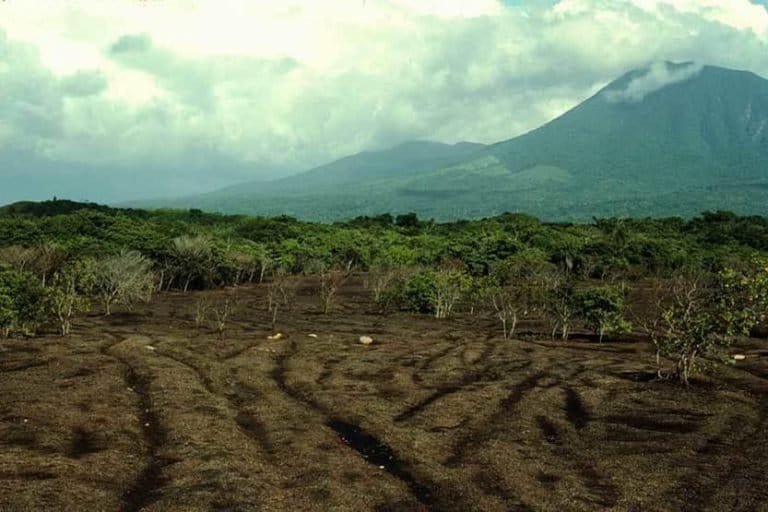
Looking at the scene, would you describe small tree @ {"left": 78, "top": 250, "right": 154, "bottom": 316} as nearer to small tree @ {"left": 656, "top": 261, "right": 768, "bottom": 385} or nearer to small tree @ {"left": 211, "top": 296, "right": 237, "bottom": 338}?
small tree @ {"left": 211, "top": 296, "right": 237, "bottom": 338}

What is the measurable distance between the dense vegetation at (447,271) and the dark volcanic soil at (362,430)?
5594mm

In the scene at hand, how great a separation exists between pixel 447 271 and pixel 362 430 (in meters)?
77.7

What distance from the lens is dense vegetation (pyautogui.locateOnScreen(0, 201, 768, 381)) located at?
64750 mm

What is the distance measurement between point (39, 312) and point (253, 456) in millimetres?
43835

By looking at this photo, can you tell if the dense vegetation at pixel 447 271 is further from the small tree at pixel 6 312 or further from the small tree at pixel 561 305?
the small tree at pixel 561 305

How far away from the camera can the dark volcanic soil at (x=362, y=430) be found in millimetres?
28672

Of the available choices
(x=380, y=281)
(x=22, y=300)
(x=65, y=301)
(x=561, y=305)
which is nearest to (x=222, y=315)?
(x=65, y=301)

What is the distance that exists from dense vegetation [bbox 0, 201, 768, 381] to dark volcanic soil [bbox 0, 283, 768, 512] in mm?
5594

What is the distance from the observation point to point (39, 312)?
68.0 metres

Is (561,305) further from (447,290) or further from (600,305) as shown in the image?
(447,290)

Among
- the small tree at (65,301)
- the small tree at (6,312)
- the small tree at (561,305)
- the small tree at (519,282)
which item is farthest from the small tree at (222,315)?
the small tree at (561,305)

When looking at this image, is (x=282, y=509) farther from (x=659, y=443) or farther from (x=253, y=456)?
(x=659, y=443)

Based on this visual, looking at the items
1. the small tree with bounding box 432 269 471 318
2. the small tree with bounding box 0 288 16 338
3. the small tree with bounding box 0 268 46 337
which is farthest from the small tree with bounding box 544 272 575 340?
the small tree with bounding box 0 288 16 338

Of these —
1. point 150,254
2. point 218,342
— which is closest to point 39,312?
point 218,342
